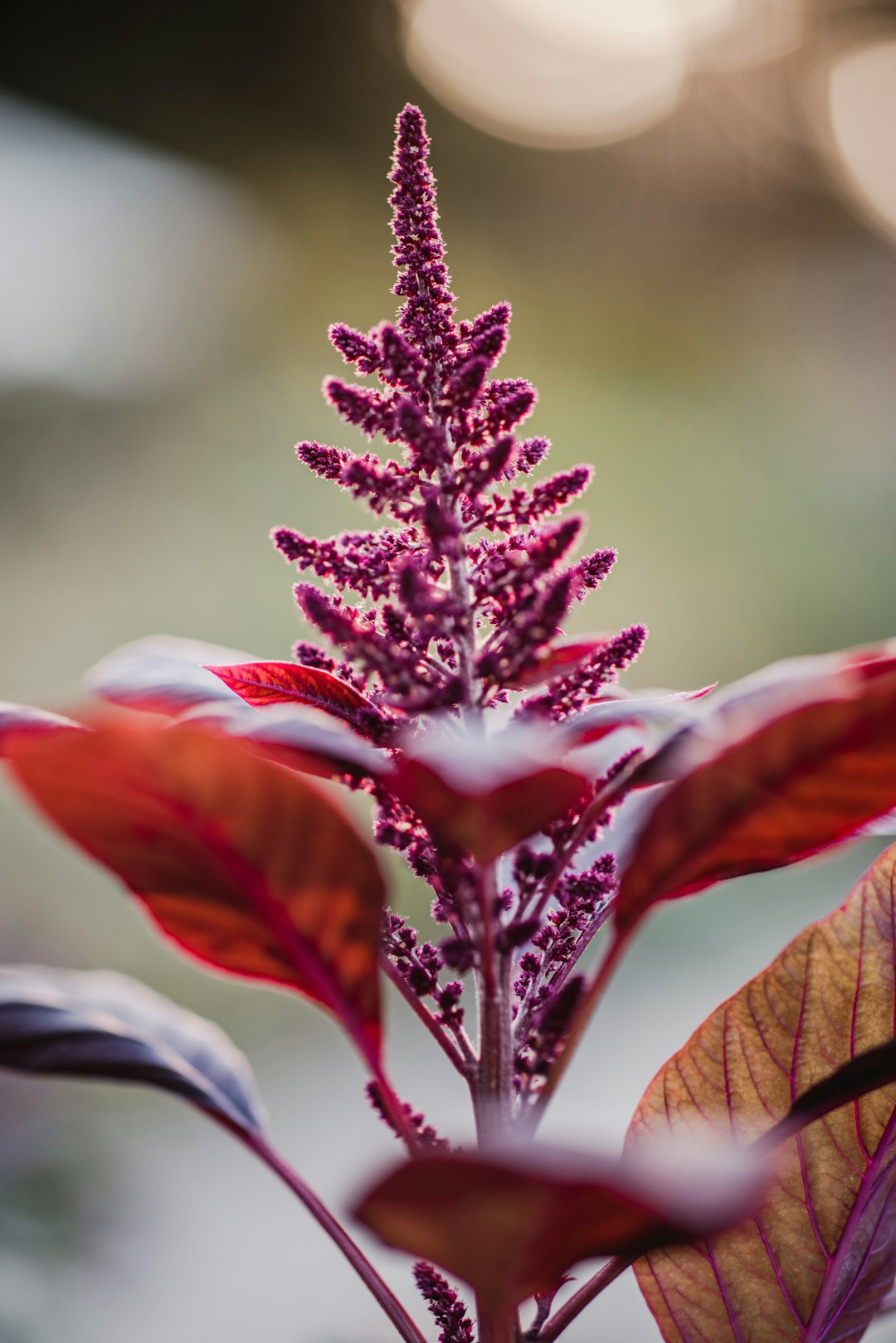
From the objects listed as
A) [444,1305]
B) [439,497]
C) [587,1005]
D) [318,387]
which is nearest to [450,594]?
[439,497]

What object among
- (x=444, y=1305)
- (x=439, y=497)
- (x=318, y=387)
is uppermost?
(x=318, y=387)

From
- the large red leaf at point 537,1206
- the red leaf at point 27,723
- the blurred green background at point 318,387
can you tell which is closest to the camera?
the large red leaf at point 537,1206

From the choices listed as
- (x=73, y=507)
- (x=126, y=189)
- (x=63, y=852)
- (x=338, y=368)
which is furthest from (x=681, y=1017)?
(x=126, y=189)

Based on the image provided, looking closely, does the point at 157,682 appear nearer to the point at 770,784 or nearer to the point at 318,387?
the point at 770,784

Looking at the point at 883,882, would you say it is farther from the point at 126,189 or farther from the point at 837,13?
the point at 837,13

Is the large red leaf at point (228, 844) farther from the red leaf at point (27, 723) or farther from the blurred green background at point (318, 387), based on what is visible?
the blurred green background at point (318, 387)

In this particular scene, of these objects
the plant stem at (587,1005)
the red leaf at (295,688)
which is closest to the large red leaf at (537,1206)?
the plant stem at (587,1005)

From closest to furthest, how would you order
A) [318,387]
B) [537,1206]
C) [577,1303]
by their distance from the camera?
[537,1206], [577,1303], [318,387]
